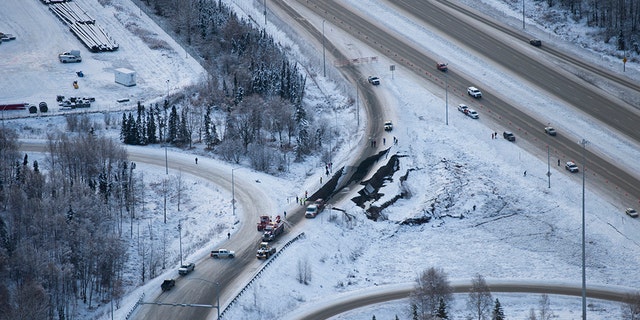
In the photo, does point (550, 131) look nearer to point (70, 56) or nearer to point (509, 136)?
point (509, 136)

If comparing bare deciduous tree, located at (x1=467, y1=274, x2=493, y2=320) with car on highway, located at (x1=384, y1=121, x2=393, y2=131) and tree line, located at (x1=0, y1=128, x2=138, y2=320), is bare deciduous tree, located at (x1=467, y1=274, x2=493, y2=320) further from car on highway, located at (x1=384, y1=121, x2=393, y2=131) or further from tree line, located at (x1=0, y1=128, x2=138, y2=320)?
car on highway, located at (x1=384, y1=121, x2=393, y2=131)

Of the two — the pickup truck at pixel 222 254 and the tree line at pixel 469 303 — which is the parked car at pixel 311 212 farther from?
the tree line at pixel 469 303

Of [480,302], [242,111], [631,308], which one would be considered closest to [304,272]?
[480,302]

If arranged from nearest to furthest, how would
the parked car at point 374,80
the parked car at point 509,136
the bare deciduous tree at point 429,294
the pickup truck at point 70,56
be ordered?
the bare deciduous tree at point 429,294 < the parked car at point 509,136 < the parked car at point 374,80 < the pickup truck at point 70,56

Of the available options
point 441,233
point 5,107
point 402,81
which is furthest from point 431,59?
point 5,107

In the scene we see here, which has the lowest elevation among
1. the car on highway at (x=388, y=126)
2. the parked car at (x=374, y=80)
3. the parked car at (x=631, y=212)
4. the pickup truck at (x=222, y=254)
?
the pickup truck at (x=222, y=254)

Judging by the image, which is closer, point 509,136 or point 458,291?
point 458,291

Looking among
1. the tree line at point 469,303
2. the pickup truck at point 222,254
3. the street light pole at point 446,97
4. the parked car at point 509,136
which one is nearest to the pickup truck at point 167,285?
the pickup truck at point 222,254

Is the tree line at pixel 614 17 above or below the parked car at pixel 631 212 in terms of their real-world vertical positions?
above

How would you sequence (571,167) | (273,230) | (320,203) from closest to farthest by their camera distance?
(273,230)
(320,203)
(571,167)

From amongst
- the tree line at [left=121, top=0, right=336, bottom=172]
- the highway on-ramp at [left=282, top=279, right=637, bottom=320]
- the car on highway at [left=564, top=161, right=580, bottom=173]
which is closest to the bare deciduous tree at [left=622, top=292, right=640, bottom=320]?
the highway on-ramp at [left=282, top=279, right=637, bottom=320]
